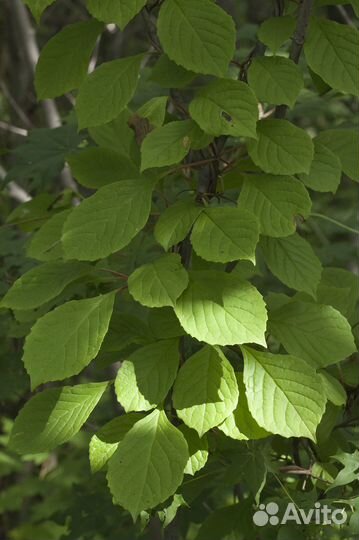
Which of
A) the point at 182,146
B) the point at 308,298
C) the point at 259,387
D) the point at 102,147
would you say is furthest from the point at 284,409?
the point at 102,147

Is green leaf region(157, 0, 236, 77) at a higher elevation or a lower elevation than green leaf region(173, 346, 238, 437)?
higher

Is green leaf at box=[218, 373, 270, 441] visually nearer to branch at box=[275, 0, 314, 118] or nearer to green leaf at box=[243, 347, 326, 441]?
green leaf at box=[243, 347, 326, 441]

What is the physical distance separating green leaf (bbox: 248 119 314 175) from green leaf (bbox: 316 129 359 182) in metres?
0.15

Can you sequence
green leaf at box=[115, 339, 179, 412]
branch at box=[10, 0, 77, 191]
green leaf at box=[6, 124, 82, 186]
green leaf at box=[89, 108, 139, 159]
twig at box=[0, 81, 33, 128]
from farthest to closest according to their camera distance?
twig at box=[0, 81, 33, 128] → branch at box=[10, 0, 77, 191] → green leaf at box=[6, 124, 82, 186] → green leaf at box=[89, 108, 139, 159] → green leaf at box=[115, 339, 179, 412]

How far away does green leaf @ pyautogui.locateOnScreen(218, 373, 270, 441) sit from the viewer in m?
1.28

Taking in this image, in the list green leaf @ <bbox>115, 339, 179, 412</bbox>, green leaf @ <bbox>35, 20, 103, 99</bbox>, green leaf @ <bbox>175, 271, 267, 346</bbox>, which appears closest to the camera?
green leaf @ <bbox>175, 271, 267, 346</bbox>

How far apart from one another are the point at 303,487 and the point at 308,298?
0.39 m

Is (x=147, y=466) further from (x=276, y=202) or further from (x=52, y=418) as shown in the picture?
(x=276, y=202)

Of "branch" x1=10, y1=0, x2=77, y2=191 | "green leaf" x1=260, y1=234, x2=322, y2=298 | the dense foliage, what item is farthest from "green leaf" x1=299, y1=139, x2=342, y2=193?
"branch" x1=10, y1=0, x2=77, y2=191

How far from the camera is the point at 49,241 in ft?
4.62

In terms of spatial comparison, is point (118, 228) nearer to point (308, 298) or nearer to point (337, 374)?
point (308, 298)

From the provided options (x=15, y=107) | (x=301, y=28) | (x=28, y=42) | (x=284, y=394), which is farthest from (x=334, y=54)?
(x=15, y=107)

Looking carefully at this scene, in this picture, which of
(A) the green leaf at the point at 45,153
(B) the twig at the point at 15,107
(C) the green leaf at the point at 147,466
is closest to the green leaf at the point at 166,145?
(C) the green leaf at the point at 147,466

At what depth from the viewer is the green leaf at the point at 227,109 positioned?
123 centimetres
